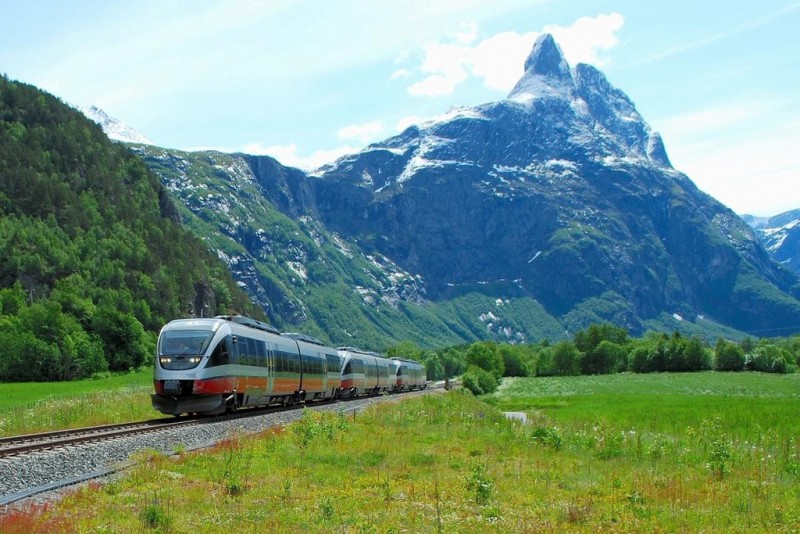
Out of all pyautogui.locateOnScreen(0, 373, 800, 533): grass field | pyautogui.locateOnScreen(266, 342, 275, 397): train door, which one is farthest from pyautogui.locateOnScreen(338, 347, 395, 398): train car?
pyautogui.locateOnScreen(0, 373, 800, 533): grass field

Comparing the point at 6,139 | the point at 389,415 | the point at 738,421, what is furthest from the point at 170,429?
the point at 6,139

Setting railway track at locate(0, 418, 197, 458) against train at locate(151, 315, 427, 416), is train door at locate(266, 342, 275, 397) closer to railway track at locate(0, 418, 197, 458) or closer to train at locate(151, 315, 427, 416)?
train at locate(151, 315, 427, 416)

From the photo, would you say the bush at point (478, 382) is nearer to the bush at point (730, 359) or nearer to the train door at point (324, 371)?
the train door at point (324, 371)

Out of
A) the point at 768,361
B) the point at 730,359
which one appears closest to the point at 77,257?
the point at 730,359

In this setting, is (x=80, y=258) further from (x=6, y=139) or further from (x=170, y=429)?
(x=170, y=429)

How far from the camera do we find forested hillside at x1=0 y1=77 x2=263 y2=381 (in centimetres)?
10800

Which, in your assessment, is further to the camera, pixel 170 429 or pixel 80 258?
pixel 80 258

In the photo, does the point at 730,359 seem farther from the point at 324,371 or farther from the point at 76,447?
the point at 76,447

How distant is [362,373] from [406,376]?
3023 centimetres

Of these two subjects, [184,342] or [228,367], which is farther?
[228,367]

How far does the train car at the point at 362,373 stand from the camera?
214 feet

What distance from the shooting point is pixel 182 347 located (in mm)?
32281

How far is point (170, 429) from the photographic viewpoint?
27391 mm

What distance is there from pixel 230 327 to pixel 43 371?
79.1 meters
